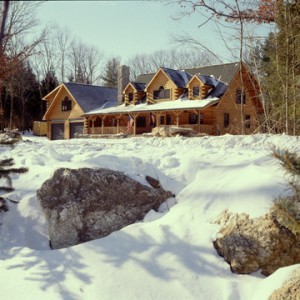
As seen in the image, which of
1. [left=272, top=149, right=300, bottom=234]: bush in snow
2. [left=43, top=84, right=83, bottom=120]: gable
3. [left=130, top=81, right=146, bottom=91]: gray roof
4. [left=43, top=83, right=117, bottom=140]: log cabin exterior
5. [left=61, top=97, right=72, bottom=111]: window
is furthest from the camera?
[left=61, top=97, right=72, bottom=111]: window

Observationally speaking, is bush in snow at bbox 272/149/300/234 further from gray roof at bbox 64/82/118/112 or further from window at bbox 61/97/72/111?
window at bbox 61/97/72/111

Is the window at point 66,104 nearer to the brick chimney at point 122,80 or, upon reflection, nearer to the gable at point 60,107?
the gable at point 60,107

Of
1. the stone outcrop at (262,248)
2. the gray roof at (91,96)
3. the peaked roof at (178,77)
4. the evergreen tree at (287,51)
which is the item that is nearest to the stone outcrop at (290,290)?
the stone outcrop at (262,248)

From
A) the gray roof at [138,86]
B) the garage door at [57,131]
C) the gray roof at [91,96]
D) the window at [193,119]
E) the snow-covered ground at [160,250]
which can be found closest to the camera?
the snow-covered ground at [160,250]

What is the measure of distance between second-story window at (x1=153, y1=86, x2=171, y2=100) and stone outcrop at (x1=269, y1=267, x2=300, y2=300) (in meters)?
28.2

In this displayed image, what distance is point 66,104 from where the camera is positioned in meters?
37.9

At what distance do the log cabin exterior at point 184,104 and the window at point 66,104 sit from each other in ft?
12.0

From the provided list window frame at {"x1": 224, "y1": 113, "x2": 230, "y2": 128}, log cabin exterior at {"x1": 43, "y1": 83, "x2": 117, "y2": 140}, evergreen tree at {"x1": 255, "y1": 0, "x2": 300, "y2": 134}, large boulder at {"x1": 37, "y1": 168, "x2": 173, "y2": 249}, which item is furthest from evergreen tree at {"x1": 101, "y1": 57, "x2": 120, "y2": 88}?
large boulder at {"x1": 37, "y1": 168, "x2": 173, "y2": 249}

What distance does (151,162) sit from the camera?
6559mm

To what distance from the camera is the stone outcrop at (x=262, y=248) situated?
162 inches

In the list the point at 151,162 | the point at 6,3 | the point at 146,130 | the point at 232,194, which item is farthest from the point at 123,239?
the point at 146,130

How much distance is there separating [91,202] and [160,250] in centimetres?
154

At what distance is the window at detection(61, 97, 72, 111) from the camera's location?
37625 mm

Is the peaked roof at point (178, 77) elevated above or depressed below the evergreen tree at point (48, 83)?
below
